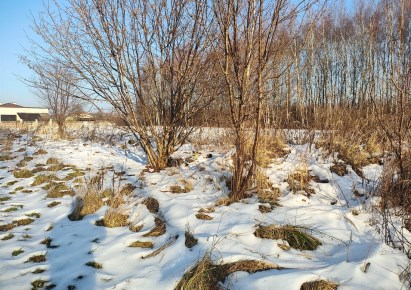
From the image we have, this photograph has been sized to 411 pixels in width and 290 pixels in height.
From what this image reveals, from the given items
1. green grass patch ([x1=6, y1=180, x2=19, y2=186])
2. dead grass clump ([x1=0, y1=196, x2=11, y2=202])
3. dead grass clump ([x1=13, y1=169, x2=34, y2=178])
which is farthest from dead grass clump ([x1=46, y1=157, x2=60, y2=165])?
dead grass clump ([x1=0, y1=196, x2=11, y2=202])

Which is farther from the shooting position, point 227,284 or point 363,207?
point 363,207

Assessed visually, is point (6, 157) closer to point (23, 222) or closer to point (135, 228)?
point (23, 222)

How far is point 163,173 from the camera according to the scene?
220 inches

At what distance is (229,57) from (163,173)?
8.74ft

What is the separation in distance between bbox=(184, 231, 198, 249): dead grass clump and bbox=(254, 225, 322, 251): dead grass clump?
2.13 feet

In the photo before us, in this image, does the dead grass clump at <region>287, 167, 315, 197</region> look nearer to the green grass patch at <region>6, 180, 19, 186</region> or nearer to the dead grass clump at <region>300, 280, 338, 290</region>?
the dead grass clump at <region>300, 280, 338, 290</region>

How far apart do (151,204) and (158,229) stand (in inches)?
30.2

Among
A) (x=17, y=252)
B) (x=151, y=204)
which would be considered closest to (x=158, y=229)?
(x=151, y=204)

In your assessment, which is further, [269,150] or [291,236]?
[269,150]

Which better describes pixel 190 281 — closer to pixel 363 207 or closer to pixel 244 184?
pixel 244 184

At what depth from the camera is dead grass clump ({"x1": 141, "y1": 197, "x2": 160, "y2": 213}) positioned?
400 centimetres

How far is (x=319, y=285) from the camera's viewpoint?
210 cm

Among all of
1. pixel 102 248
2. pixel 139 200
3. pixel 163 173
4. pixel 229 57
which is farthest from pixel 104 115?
pixel 102 248

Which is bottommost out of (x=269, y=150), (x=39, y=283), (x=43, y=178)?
(x=39, y=283)
